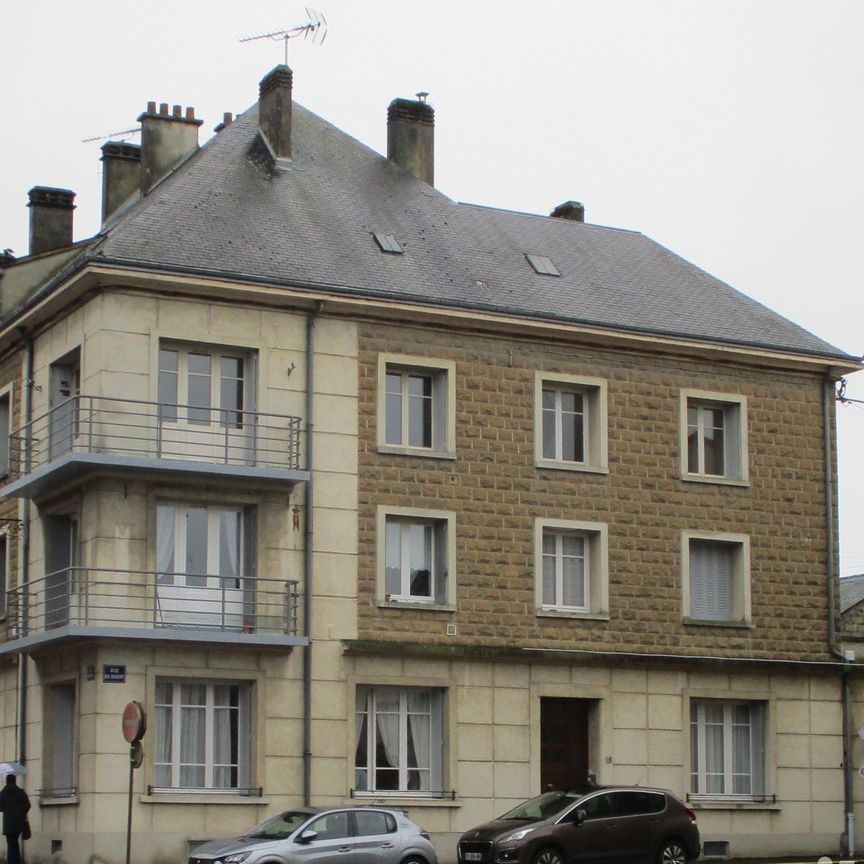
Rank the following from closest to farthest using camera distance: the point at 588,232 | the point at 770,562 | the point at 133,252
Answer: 1. the point at 133,252
2. the point at 770,562
3. the point at 588,232

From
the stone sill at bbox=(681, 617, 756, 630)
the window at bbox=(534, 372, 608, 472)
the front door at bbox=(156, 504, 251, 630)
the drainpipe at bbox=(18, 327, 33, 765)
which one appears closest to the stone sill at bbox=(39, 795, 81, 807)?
the drainpipe at bbox=(18, 327, 33, 765)

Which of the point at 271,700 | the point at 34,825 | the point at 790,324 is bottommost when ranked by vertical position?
the point at 34,825

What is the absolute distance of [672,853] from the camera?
31500 mm

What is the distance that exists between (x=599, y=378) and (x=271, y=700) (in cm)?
881

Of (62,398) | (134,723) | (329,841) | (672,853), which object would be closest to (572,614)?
(672,853)

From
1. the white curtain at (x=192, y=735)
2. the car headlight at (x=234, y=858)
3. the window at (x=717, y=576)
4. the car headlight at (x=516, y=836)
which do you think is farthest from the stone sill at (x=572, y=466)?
the car headlight at (x=234, y=858)

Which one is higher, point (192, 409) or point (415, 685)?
point (192, 409)

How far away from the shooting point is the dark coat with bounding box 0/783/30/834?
3152 centimetres

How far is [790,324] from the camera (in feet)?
132

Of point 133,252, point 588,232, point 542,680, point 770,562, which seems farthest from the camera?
point 588,232

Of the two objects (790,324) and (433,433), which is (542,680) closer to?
(433,433)

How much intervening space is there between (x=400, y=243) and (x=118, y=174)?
7.15 m

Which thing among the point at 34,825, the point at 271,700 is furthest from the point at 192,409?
the point at 34,825

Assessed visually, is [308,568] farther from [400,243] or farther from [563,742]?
[400,243]
